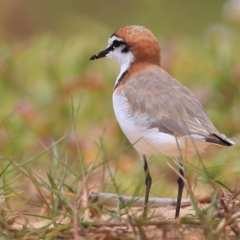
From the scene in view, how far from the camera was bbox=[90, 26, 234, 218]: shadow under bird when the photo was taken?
14.0ft

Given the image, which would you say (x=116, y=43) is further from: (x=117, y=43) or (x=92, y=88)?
(x=92, y=88)

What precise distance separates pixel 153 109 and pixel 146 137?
0.59 ft

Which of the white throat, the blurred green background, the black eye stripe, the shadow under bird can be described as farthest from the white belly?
the blurred green background

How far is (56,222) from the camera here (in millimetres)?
3508

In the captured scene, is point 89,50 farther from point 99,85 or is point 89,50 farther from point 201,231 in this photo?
point 201,231

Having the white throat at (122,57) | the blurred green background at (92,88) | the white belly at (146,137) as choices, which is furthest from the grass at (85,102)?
the white belly at (146,137)

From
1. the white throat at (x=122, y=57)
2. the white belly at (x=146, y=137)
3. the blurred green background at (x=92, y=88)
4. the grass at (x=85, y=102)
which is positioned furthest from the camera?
the blurred green background at (x=92, y=88)

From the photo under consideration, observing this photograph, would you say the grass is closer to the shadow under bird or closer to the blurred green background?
the blurred green background

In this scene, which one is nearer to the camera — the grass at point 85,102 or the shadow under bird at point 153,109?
the shadow under bird at point 153,109

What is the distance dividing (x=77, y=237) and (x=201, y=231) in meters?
0.51

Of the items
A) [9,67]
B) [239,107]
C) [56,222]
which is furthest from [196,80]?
[56,222]

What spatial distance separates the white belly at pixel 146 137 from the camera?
427 cm

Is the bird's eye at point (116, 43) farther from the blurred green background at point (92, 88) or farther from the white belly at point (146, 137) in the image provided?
the blurred green background at point (92, 88)

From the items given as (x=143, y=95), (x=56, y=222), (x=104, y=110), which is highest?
(x=143, y=95)
